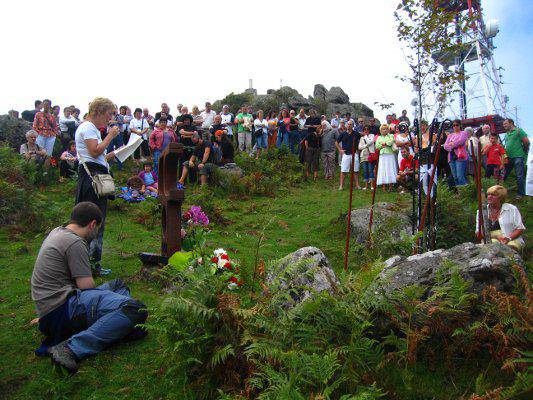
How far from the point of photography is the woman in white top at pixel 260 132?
18125 millimetres

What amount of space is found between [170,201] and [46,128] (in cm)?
1033

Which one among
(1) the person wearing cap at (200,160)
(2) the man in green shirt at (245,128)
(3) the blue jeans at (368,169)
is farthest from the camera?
(2) the man in green shirt at (245,128)

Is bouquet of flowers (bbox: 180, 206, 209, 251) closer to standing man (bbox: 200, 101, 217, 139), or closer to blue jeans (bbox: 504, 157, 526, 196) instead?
blue jeans (bbox: 504, 157, 526, 196)

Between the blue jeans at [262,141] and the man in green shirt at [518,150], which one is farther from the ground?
the blue jeans at [262,141]

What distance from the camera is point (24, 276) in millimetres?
6840

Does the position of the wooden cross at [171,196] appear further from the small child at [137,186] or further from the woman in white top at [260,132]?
the woman in white top at [260,132]

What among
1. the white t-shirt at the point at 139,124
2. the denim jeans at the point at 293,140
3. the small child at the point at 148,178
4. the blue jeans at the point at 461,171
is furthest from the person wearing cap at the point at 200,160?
the blue jeans at the point at 461,171

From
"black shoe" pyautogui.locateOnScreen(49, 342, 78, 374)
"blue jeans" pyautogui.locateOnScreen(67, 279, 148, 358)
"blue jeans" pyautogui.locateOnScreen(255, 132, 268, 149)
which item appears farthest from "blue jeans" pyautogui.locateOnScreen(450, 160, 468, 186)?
"black shoe" pyautogui.locateOnScreen(49, 342, 78, 374)

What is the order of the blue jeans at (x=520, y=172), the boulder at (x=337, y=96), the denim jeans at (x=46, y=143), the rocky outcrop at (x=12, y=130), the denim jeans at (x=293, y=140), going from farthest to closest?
1. the boulder at (x=337, y=96)
2. the denim jeans at (x=293, y=140)
3. the rocky outcrop at (x=12, y=130)
4. the denim jeans at (x=46, y=143)
5. the blue jeans at (x=520, y=172)

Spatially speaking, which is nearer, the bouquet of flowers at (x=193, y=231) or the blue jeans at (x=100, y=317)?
the blue jeans at (x=100, y=317)

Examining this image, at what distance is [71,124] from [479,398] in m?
15.6

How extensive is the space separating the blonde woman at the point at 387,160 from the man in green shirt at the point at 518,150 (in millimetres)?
3196

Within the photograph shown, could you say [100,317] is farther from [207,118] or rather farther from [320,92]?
[320,92]


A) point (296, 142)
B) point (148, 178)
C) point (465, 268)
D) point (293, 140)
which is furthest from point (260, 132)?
point (465, 268)
